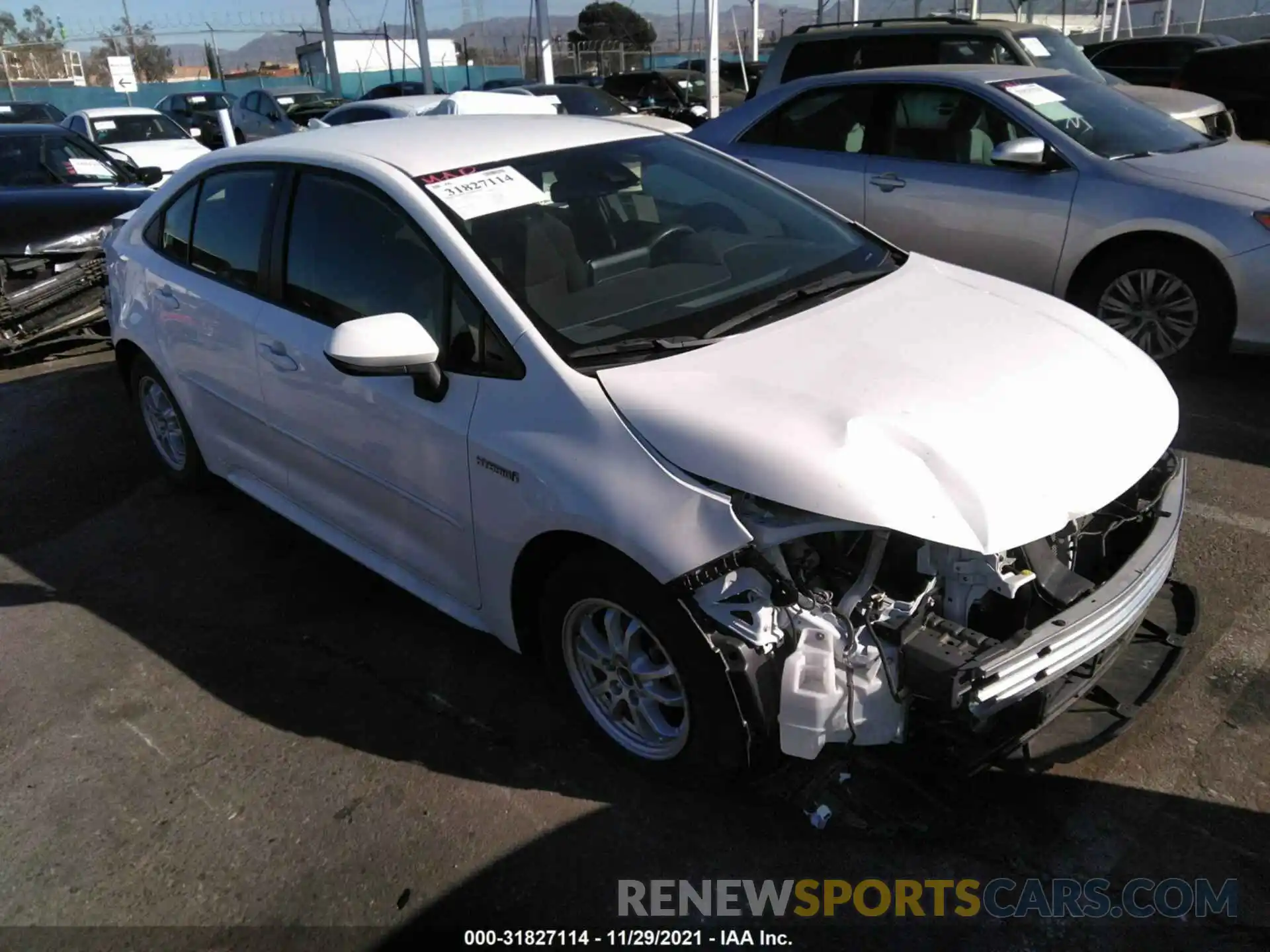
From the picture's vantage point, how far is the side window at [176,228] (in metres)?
4.27

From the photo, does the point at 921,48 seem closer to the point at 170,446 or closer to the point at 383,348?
the point at 170,446

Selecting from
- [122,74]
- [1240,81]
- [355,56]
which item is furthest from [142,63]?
[1240,81]

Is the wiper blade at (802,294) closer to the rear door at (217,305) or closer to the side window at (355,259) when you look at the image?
the side window at (355,259)

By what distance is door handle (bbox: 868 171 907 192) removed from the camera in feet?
20.2

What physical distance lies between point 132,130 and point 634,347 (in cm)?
1443

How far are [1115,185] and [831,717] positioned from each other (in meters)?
4.25

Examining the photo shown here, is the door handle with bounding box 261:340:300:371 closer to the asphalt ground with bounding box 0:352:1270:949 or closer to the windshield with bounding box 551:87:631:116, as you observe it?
the asphalt ground with bounding box 0:352:1270:949

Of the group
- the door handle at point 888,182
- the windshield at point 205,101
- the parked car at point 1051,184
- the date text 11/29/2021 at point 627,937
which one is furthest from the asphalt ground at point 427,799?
the windshield at point 205,101

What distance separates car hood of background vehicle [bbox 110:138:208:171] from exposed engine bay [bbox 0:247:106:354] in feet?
22.3

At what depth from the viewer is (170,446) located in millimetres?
4949

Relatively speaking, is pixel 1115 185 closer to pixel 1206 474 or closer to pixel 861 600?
pixel 1206 474

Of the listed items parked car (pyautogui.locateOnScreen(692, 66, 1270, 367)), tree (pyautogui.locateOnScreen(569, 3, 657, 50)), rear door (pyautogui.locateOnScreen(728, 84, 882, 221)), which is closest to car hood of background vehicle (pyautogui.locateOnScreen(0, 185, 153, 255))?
rear door (pyautogui.locateOnScreen(728, 84, 882, 221))

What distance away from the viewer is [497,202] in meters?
3.16

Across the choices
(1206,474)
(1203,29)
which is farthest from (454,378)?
(1203,29)
